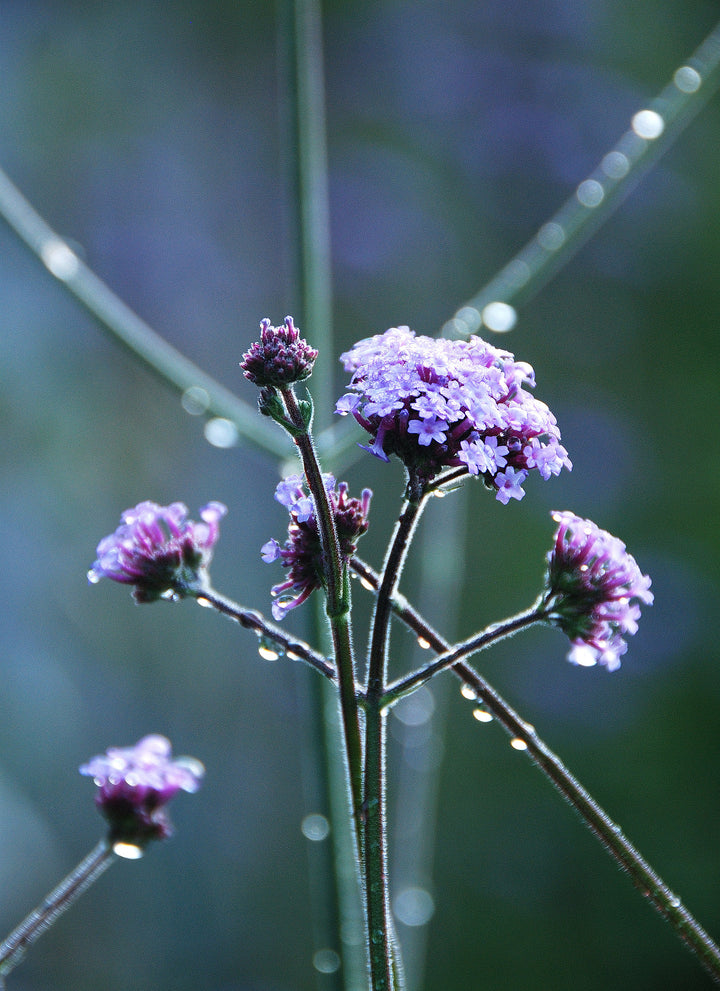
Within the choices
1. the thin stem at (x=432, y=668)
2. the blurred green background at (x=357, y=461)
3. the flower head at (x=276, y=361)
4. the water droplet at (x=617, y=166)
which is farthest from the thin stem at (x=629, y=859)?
the blurred green background at (x=357, y=461)

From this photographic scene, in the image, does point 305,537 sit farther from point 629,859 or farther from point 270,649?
point 629,859

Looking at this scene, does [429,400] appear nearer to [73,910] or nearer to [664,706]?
[664,706]

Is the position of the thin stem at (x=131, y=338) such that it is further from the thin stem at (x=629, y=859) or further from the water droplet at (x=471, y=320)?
the thin stem at (x=629, y=859)

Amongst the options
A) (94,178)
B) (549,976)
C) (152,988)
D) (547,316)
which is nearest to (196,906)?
(152,988)

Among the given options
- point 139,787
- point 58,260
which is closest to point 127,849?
point 139,787

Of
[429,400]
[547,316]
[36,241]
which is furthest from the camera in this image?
[547,316]

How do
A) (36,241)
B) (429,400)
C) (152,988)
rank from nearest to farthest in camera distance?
(429,400), (36,241), (152,988)
